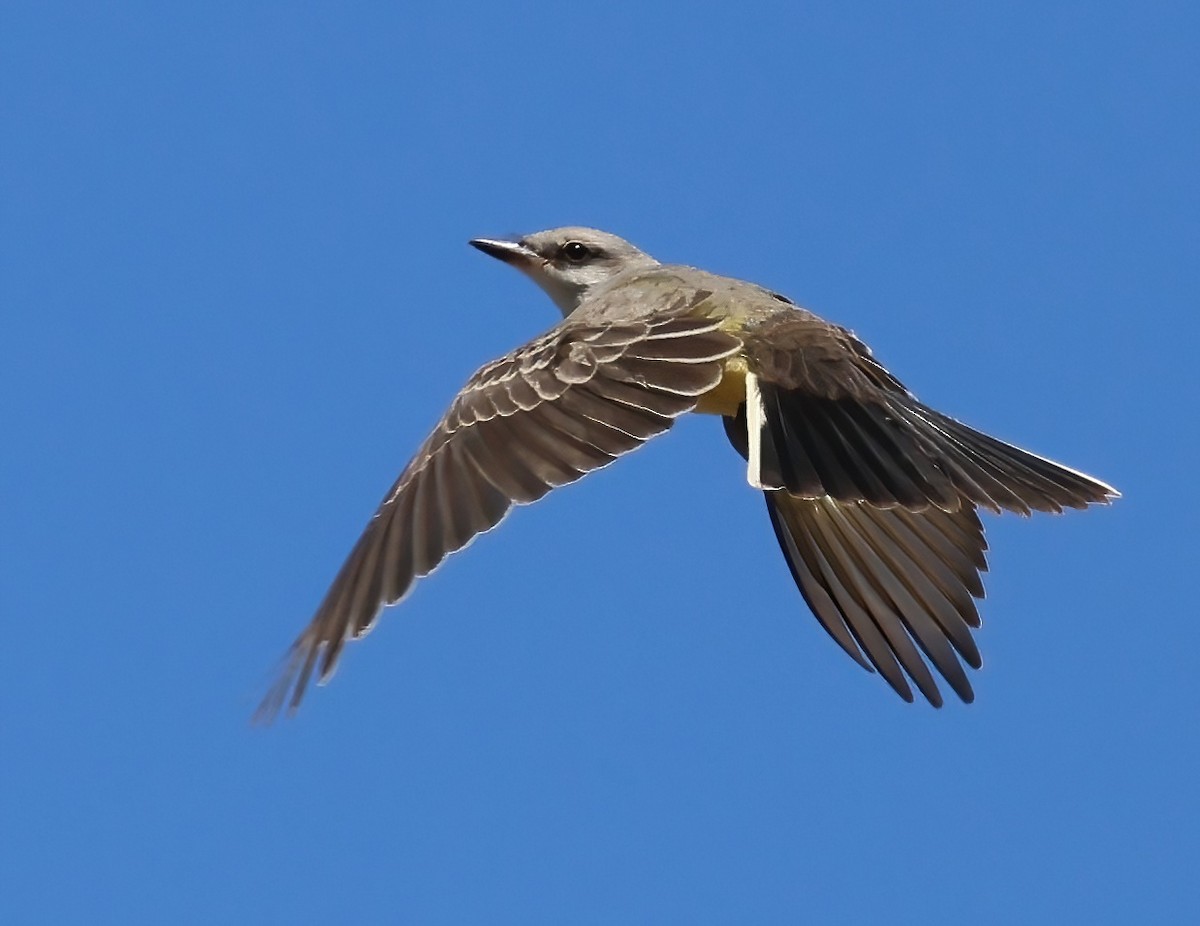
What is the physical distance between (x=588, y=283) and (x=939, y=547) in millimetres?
2790

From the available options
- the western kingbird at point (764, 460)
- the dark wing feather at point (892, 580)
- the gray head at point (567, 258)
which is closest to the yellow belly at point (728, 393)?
the western kingbird at point (764, 460)

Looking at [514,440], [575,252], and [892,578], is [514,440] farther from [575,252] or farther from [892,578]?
[575,252]

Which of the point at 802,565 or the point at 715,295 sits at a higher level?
the point at 715,295

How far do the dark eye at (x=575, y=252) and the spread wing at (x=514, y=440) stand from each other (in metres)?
1.79

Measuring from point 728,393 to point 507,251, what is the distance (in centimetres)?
227

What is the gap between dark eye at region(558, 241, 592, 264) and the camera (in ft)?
39.7

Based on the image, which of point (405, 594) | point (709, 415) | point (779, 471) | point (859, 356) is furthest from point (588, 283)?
point (405, 594)

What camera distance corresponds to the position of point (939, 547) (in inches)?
416

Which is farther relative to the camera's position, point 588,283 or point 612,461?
point 588,283

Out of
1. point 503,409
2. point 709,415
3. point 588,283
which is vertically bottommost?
point 503,409

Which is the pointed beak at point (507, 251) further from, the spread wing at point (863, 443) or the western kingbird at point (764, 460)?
the spread wing at point (863, 443)

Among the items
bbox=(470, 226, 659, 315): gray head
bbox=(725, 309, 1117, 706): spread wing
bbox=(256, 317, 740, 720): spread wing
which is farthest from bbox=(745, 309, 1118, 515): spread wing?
bbox=(470, 226, 659, 315): gray head

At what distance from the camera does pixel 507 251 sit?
12.1m

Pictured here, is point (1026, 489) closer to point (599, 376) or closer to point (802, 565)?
point (802, 565)
